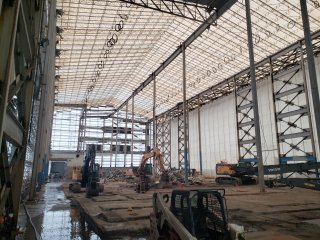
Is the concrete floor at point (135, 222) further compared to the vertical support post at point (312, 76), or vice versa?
the vertical support post at point (312, 76)

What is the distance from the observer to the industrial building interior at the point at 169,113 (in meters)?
5.12

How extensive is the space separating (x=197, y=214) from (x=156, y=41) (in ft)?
76.7

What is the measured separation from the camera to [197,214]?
5020mm

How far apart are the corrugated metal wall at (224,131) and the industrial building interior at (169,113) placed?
0.14 meters

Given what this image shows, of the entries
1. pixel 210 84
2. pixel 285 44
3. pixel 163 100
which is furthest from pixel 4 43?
pixel 163 100

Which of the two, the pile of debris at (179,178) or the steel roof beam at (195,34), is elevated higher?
the steel roof beam at (195,34)

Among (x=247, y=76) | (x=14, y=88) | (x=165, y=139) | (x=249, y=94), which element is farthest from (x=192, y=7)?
(x=165, y=139)

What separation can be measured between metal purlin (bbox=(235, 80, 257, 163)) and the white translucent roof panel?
9.24ft

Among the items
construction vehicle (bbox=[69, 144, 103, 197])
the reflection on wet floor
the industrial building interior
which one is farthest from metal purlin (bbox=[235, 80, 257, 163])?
the reflection on wet floor

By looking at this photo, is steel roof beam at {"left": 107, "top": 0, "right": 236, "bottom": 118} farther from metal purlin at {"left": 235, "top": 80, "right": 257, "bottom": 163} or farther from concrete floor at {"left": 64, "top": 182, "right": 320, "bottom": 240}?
concrete floor at {"left": 64, "top": 182, "right": 320, "bottom": 240}

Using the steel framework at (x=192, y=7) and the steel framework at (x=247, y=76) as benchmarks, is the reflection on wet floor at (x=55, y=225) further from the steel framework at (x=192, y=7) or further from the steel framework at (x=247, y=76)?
the steel framework at (x=247, y=76)

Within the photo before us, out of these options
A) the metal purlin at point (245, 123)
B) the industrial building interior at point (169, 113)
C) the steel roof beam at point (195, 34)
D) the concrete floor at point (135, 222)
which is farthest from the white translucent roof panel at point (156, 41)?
the concrete floor at point (135, 222)

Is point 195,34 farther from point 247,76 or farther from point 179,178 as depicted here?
point 179,178

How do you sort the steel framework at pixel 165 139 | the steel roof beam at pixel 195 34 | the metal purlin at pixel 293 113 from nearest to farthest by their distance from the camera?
1. the steel roof beam at pixel 195 34
2. the metal purlin at pixel 293 113
3. the steel framework at pixel 165 139
